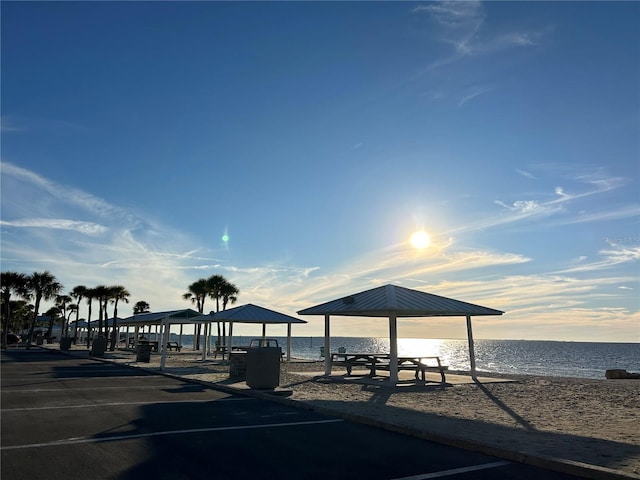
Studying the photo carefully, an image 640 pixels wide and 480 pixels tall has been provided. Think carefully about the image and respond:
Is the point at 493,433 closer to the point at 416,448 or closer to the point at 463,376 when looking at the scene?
the point at 416,448

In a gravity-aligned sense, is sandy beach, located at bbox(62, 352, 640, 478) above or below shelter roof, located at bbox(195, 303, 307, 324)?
below

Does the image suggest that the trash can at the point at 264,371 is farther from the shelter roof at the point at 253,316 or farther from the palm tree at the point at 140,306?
the palm tree at the point at 140,306

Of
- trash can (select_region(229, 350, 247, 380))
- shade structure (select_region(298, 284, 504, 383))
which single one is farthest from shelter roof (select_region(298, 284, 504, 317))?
trash can (select_region(229, 350, 247, 380))

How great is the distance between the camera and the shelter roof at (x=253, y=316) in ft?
85.9

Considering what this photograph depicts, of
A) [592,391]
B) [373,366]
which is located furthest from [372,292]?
[592,391]

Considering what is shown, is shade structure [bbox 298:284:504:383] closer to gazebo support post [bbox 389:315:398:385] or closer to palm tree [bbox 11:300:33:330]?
gazebo support post [bbox 389:315:398:385]

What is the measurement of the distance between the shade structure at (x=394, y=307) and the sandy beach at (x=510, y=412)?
209cm

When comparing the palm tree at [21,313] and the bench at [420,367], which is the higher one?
the palm tree at [21,313]

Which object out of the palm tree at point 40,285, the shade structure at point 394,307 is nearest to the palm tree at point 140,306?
the palm tree at point 40,285

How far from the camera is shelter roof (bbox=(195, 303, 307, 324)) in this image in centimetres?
2617

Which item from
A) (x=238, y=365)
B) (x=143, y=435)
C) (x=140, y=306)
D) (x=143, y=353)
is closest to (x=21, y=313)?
(x=140, y=306)

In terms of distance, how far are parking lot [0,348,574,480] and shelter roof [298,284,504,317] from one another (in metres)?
6.24

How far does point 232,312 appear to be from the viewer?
27.2 meters

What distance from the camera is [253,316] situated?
87.3 feet
